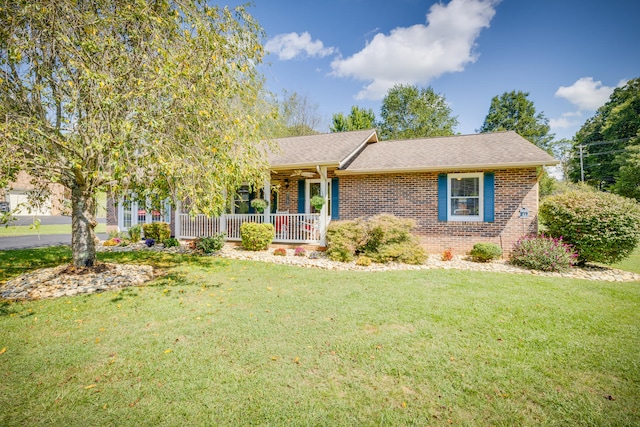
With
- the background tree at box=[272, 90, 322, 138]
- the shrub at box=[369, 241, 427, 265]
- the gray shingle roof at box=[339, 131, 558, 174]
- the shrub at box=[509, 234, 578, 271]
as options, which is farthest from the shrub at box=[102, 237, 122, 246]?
the background tree at box=[272, 90, 322, 138]

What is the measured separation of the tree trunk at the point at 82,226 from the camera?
259 inches

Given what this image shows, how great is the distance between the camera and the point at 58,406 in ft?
8.38

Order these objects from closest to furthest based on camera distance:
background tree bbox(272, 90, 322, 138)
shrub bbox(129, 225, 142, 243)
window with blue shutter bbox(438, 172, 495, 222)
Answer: window with blue shutter bbox(438, 172, 495, 222) → shrub bbox(129, 225, 142, 243) → background tree bbox(272, 90, 322, 138)

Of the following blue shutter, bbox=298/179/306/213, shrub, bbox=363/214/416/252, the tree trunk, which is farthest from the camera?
blue shutter, bbox=298/179/306/213

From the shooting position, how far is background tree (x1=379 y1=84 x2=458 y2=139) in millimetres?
34031

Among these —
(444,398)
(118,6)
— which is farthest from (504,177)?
(118,6)

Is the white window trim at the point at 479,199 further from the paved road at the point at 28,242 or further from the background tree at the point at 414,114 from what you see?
the background tree at the point at 414,114

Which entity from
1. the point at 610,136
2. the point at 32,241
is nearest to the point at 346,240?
the point at 32,241

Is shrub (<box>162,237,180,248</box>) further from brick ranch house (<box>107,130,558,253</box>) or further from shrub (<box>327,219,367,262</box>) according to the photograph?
shrub (<box>327,219,367,262</box>)

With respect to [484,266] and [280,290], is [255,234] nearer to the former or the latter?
[280,290]

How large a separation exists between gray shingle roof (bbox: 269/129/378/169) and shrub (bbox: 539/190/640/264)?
7.00 meters

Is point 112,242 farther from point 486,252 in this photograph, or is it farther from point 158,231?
point 486,252

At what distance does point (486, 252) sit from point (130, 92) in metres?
9.75

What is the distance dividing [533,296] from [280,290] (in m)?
5.10
